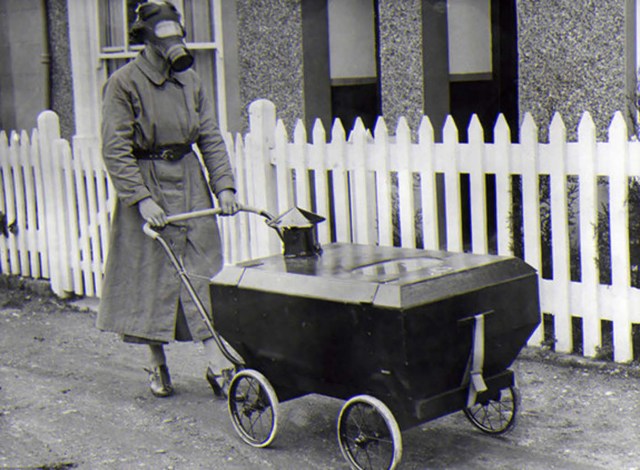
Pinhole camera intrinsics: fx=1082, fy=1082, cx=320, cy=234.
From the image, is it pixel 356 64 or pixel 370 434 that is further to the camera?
pixel 356 64

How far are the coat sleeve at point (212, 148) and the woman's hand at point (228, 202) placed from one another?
0.04m

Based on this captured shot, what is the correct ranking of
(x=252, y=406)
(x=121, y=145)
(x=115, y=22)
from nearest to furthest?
(x=252, y=406), (x=121, y=145), (x=115, y=22)

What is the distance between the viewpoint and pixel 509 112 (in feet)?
25.1

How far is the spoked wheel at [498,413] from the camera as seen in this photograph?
470 centimetres

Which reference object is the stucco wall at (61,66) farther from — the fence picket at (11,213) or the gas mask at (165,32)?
the gas mask at (165,32)

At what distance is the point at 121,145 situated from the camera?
210 inches

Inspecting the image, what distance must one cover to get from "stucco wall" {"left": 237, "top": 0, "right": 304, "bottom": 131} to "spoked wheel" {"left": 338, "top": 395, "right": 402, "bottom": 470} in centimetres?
444

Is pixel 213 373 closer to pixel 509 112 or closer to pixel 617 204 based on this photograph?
pixel 617 204

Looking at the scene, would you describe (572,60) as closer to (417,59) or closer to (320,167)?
(417,59)

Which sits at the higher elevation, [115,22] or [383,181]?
[115,22]

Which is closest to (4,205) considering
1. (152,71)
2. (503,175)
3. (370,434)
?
(152,71)

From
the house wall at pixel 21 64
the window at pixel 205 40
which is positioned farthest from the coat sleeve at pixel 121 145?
the house wall at pixel 21 64

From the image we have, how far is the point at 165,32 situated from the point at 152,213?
894 millimetres

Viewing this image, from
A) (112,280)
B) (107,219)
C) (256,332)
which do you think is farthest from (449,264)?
(107,219)
